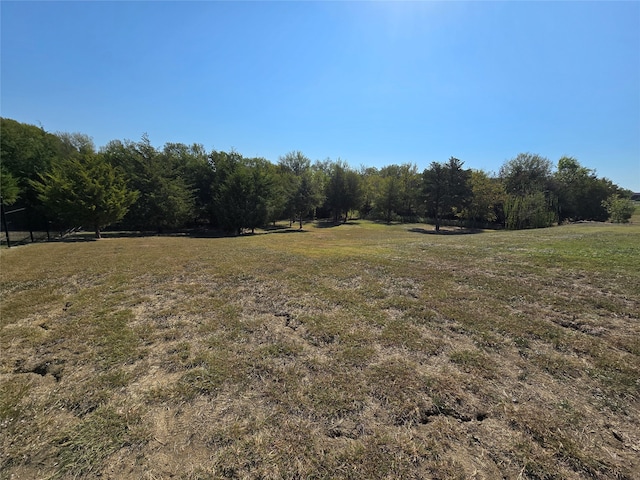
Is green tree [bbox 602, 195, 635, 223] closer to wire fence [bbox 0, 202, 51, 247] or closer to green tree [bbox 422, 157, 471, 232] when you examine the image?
green tree [bbox 422, 157, 471, 232]

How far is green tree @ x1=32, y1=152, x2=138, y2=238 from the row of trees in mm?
59

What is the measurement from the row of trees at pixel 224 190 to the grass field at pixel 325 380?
14.7 meters

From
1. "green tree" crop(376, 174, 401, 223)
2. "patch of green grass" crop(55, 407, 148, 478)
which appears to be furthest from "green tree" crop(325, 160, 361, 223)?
"patch of green grass" crop(55, 407, 148, 478)

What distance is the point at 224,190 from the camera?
2508 cm

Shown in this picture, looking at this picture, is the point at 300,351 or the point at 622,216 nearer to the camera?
the point at 300,351

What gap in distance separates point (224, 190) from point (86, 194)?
33.3 feet

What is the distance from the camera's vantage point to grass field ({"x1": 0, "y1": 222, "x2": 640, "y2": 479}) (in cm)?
213

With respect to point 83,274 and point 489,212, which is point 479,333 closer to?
point 83,274

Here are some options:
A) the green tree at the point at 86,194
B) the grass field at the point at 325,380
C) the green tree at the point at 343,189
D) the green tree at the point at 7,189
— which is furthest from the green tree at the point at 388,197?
the green tree at the point at 7,189

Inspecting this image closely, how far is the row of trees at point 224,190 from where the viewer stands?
18016 mm

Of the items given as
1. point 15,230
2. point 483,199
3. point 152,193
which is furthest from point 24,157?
point 483,199

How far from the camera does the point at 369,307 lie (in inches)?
199

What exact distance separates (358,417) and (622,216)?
47411mm

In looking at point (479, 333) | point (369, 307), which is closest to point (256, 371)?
point (369, 307)
